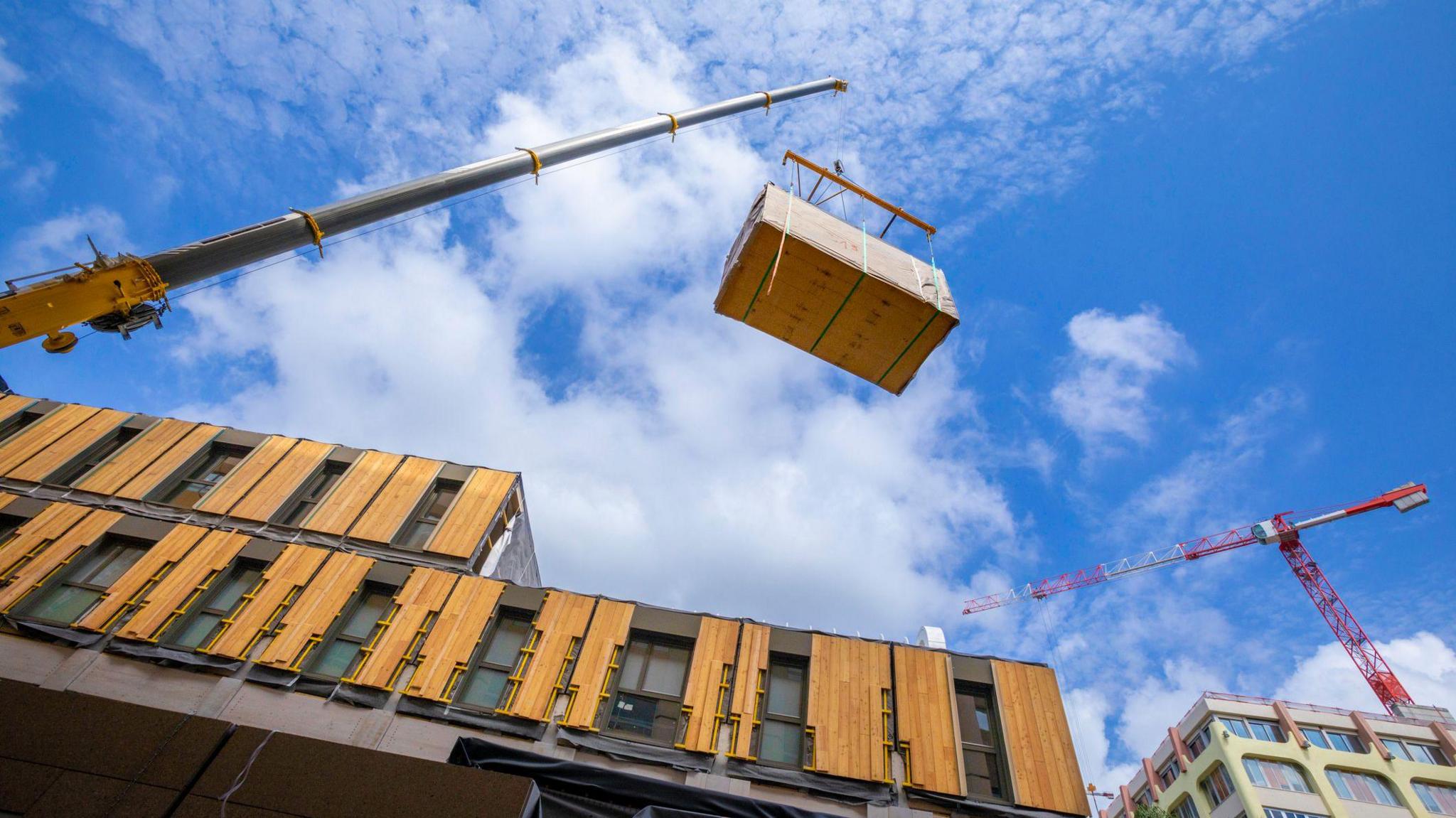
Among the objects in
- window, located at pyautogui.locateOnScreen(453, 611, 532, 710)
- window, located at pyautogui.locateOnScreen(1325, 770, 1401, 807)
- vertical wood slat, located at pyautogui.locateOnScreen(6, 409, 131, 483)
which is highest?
window, located at pyautogui.locateOnScreen(1325, 770, 1401, 807)

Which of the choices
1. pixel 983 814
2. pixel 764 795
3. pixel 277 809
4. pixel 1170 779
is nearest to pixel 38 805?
pixel 277 809

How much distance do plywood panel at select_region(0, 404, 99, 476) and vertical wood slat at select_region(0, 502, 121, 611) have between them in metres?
3.21

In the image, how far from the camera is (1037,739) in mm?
14094

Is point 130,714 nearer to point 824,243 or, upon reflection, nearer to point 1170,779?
point 824,243

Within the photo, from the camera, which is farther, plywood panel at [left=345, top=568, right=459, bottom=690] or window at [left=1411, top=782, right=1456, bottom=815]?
window at [left=1411, top=782, right=1456, bottom=815]

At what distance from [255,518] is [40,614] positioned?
4366mm

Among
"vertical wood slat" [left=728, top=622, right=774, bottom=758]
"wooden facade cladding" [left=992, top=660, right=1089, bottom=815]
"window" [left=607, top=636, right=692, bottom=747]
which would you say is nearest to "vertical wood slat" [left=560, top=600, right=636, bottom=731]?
"window" [left=607, top=636, right=692, bottom=747]

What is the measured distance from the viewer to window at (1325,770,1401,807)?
46.7 m

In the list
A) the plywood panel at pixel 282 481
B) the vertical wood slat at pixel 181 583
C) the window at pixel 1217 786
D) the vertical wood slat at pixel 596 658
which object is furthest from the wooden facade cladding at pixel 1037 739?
the window at pixel 1217 786

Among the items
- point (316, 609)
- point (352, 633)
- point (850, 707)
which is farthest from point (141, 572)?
point (850, 707)

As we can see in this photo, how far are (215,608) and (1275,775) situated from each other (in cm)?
6517

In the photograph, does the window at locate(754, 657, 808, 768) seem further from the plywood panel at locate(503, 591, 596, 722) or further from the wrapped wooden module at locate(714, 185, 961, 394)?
the wrapped wooden module at locate(714, 185, 961, 394)

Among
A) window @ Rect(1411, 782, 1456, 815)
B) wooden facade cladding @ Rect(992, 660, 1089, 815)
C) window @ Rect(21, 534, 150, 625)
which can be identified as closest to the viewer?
wooden facade cladding @ Rect(992, 660, 1089, 815)

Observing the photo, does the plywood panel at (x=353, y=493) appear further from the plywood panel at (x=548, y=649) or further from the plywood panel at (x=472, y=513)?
the plywood panel at (x=548, y=649)
